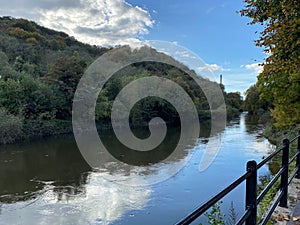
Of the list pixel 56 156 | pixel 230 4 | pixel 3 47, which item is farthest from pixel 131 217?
pixel 3 47

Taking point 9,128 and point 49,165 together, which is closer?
point 49,165

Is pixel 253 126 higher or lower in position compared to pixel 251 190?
lower

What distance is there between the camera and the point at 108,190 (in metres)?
7.93

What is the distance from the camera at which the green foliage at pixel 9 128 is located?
16.7 m

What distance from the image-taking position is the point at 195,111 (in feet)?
113

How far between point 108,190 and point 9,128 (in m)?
11.8

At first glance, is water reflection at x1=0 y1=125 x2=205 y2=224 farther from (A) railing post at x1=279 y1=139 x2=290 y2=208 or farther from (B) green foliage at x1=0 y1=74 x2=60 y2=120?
(B) green foliage at x1=0 y1=74 x2=60 y2=120

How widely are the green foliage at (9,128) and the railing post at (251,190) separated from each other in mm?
17378

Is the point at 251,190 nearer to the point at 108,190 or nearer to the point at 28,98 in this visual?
the point at 108,190

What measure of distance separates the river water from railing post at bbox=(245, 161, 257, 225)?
13.1 ft

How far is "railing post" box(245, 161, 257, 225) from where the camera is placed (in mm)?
1679

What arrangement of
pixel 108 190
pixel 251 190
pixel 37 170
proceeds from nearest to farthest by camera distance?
pixel 251 190 → pixel 108 190 → pixel 37 170

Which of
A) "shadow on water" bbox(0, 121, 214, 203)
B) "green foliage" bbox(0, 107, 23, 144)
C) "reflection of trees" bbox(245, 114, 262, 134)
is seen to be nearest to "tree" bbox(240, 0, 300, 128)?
"shadow on water" bbox(0, 121, 214, 203)

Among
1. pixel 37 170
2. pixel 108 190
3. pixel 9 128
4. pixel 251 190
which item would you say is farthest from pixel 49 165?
pixel 251 190
